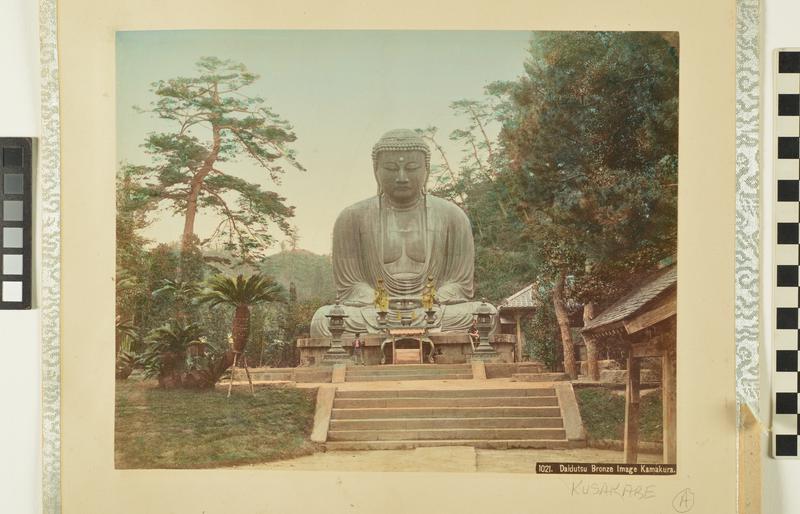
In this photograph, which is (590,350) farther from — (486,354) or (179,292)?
(179,292)

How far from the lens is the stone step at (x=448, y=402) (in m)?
5.08

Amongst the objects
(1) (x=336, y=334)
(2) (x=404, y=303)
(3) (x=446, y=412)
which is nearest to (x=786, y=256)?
(3) (x=446, y=412)

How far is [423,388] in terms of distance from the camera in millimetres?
5145

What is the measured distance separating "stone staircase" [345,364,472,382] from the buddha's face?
1245 mm

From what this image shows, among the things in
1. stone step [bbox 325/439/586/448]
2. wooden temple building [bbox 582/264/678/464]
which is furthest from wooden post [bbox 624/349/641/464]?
stone step [bbox 325/439/586/448]

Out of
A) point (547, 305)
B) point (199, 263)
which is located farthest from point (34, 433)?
point (547, 305)

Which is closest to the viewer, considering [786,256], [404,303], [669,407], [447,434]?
[786,256]

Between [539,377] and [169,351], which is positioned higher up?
[169,351]

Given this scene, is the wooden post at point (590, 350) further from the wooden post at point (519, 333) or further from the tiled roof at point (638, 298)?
the wooden post at point (519, 333)

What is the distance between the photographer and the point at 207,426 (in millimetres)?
5121

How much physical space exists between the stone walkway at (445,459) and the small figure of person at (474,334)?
73 centimetres

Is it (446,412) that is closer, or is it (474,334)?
(446,412)

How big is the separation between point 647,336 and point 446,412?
1.45 m

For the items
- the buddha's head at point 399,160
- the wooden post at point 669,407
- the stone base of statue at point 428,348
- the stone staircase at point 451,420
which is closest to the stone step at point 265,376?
the stone base of statue at point 428,348
